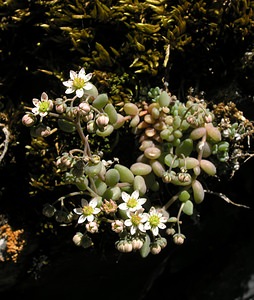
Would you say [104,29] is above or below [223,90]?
above

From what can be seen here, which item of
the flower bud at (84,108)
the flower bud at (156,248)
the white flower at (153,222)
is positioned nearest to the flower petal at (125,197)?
the white flower at (153,222)

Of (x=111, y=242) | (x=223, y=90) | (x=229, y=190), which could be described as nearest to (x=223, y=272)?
(x=229, y=190)

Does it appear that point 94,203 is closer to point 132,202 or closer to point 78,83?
point 132,202

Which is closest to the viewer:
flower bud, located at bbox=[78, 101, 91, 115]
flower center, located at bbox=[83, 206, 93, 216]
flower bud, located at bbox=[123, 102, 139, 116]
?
flower bud, located at bbox=[78, 101, 91, 115]

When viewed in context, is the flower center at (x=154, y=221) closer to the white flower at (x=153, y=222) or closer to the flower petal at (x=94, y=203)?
the white flower at (x=153, y=222)

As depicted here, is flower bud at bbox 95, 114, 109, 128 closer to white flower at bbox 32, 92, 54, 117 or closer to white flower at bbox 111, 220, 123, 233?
white flower at bbox 32, 92, 54, 117

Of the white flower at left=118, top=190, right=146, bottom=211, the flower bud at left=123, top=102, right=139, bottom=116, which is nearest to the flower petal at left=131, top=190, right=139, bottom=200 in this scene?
the white flower at left=118, top=190, right=146, bottom=211

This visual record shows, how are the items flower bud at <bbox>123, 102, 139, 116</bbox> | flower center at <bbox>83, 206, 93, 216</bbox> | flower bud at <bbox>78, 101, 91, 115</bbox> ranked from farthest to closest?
flower bud at <bbox>123, 102, 139, 116</bbox> → flower center at <bbox>83, 206, 93, 216</bbox> → flower bud at <bbox>78, 101, 91, 115</bbox>

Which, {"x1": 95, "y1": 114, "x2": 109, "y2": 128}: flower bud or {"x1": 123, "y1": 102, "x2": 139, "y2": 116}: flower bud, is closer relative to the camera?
{"x1": 95, "y1": 114, "x2": 109, "y2": 128}: flower bud

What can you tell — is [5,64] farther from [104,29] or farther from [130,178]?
[130,178]
